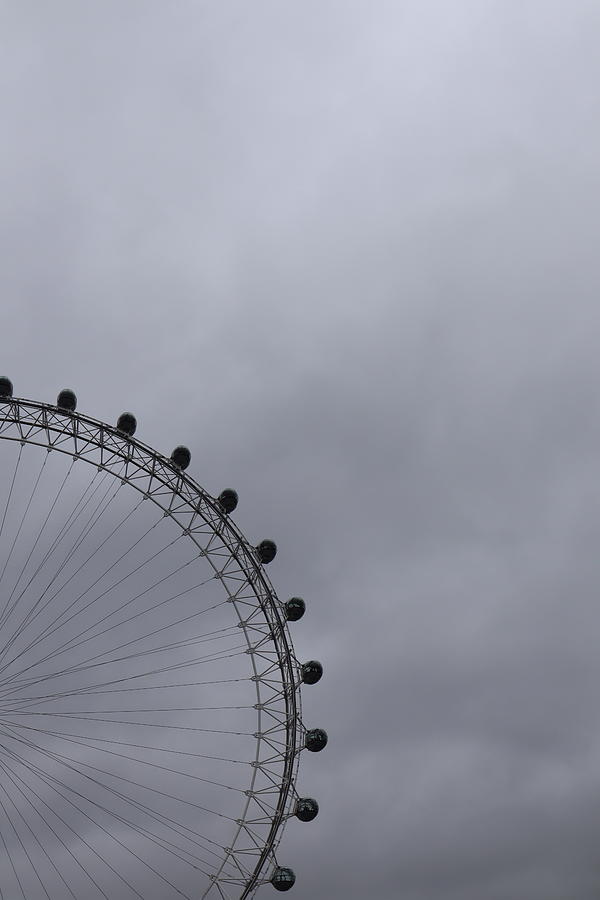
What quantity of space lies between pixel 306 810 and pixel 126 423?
18.9 m

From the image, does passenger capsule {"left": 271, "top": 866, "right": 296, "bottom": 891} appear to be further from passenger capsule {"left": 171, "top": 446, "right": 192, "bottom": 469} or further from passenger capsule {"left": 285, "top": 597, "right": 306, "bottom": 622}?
passenger capsule {"left": 171, "top": 446, "right": 192, "bottom": 469}

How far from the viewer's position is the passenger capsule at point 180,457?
156 ft

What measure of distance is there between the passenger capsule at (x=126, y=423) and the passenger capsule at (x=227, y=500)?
5.19 meters

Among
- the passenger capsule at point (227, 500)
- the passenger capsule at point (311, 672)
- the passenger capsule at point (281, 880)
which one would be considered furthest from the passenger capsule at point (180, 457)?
the passenger capsule at point (281, 880)

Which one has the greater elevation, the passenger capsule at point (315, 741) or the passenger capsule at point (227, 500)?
the passenger capsule at point (227, 500)

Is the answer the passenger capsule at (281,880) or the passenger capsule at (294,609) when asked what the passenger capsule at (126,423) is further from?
the passenger capsule at (281,880)

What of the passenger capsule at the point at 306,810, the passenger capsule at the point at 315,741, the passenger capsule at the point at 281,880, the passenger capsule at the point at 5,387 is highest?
the passenger capsule at the point at 5,387

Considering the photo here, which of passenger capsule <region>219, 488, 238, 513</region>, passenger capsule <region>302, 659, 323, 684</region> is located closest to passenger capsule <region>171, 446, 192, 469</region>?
passenger capsule <region>219, 488, 238, 513</region>

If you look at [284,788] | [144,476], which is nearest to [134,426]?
[144,476]

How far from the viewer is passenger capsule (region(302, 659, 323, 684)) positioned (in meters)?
48.4

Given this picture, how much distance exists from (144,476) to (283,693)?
38.3 ft

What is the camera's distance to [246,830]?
45.3 metres

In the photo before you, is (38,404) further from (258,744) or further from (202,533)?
(258,744)

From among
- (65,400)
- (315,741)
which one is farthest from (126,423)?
(315,741)
